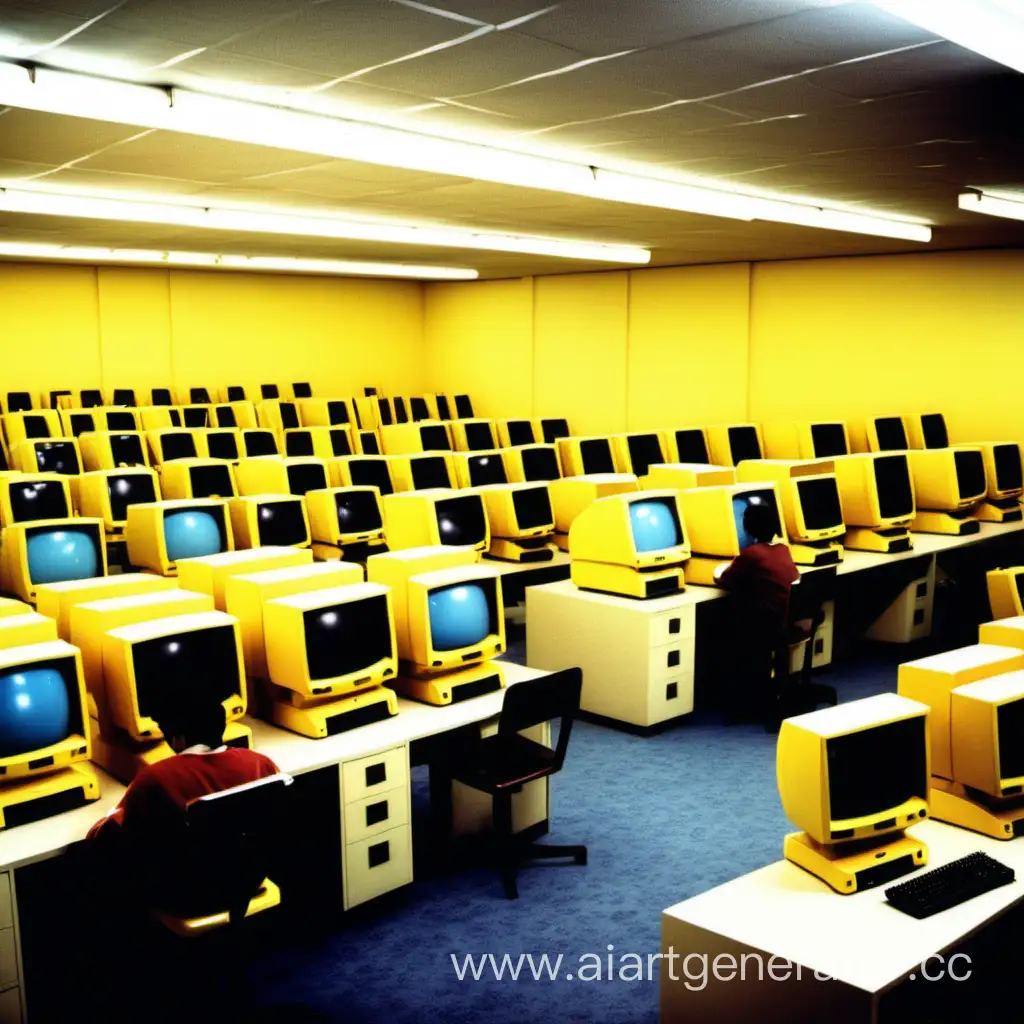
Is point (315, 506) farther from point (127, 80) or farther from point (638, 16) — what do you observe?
point (638, 16)

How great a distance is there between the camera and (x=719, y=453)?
10305 mm

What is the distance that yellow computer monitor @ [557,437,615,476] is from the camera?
9109 mm

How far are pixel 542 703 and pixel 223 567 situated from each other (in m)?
1.59

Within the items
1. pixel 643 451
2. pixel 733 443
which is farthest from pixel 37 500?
pixel 733 443

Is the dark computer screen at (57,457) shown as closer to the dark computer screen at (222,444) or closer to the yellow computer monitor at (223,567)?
the dark computer screen at (222,444)

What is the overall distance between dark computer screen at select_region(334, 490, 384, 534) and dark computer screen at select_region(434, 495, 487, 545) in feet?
3.13

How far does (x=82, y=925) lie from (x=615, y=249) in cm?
828

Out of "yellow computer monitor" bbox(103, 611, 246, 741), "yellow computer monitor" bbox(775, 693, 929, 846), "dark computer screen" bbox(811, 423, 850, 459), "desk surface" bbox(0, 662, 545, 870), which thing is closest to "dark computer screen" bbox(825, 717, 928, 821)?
"yellow computer monitor" bbox(775, 693, 929, 846)

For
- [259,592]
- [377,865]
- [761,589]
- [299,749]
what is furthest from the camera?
[761,589]

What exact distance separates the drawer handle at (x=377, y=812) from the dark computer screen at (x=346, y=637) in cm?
51

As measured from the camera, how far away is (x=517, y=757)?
4.21 m

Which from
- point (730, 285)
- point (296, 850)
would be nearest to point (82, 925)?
point (296, 850)

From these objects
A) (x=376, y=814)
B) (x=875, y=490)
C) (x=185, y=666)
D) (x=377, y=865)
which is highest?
(x=875, y=490)

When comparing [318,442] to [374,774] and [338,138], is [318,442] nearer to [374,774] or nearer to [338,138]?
[338,138]
